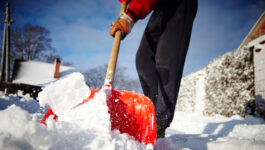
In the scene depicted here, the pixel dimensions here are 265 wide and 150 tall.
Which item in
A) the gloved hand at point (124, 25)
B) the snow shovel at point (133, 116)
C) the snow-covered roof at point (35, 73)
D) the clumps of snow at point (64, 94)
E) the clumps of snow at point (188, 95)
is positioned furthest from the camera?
the snow-covered roof at point (35, 73)

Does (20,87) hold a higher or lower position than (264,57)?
lower

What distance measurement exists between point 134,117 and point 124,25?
89 cm

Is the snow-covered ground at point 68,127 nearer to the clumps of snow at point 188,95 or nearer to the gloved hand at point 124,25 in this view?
the gloved hand at point 124,25

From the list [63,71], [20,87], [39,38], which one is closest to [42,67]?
[63,71]

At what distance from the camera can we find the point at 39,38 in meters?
19.9

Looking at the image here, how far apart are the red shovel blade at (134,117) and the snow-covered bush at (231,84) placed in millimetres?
4031

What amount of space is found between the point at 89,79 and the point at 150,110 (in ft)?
64.8

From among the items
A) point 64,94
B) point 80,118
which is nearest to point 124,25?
point 64,94

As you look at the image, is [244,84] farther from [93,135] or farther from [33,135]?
[33,135]

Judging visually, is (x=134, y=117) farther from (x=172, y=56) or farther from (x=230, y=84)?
(x=230, y=84)

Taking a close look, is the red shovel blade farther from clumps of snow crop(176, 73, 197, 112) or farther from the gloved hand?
clumps of snow crop(176, 73, 197, 112)

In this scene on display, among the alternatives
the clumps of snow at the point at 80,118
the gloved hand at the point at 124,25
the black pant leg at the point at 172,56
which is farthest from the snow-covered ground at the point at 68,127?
the gloved hand at the point at 124,25

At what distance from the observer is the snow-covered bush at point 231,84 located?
386 cm

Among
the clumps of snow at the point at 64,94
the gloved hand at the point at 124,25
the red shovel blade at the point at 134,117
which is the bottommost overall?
the red shovel blade at the point at 134,117
